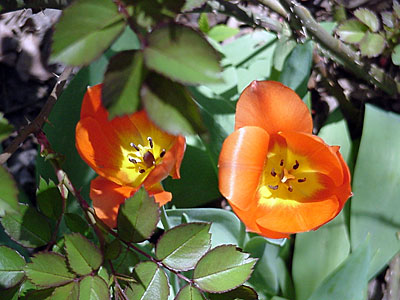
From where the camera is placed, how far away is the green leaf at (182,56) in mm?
576

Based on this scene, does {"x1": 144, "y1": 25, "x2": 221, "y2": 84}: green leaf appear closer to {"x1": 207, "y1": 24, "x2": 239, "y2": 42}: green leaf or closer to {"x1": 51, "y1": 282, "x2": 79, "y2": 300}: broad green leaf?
{"x1": 51, "y1": 282, "x2": 79, "y2": 300}: broad green leaf

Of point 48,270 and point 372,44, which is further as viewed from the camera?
point 372,44

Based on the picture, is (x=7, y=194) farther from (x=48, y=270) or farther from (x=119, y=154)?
(x=119, y=154)

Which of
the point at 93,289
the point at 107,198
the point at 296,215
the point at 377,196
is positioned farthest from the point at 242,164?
the point at 377,196

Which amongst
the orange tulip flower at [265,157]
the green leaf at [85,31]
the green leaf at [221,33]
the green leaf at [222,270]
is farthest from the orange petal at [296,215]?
the green leaf at [221,33]

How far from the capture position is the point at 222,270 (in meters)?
0.92

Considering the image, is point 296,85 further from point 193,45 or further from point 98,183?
point 193,45

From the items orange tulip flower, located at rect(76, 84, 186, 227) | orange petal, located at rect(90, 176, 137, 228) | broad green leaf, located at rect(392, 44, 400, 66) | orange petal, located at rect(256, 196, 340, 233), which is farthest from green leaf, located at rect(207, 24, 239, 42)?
orange petal, located at rect(90, 176, 137, 228)

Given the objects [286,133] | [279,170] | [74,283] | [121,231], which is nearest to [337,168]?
[286,133]

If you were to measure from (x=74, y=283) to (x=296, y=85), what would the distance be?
0.89 m

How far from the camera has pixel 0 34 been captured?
2.08m

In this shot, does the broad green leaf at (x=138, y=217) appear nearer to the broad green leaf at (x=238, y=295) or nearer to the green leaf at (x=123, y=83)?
the broad green leaf at (x=238, y=295)

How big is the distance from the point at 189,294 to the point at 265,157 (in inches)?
14.8

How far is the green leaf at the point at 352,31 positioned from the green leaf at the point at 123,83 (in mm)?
1039
